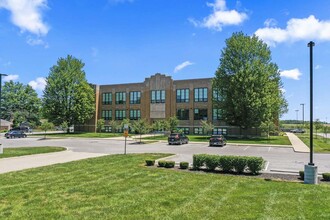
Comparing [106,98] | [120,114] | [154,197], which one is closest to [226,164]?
[154,197]

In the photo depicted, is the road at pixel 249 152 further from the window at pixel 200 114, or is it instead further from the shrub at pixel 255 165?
the window at pixel 200 114

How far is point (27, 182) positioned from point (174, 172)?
22.0 ft

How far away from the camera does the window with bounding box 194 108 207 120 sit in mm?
56469

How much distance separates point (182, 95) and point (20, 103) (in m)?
58.7

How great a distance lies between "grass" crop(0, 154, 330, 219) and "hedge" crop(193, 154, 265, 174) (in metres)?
1.34

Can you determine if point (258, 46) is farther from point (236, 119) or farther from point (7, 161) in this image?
point (7, 161)

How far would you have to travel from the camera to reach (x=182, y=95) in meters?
58.8

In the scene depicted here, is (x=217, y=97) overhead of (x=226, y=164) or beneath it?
overhead

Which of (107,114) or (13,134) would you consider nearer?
(13,134)

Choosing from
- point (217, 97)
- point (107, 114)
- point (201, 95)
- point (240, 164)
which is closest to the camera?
point (240, 164)

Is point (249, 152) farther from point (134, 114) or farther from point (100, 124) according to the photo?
point (134, 114)

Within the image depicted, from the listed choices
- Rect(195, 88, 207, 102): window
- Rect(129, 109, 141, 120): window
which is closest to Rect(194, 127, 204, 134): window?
Rect(195, 88, 207, 102): window

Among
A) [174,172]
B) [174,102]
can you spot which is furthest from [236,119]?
[174,172]

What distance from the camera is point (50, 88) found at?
61.6 meters
